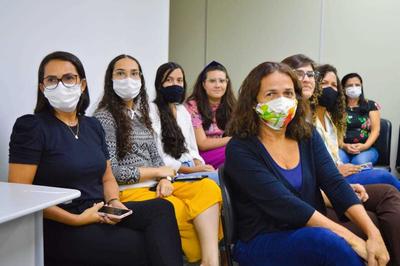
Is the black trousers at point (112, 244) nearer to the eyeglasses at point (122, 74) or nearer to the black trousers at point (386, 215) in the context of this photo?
the black trousers at point (386, 215)

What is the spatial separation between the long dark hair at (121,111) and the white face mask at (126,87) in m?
0.04

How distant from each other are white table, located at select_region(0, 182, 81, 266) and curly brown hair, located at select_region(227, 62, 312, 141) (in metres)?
0.73

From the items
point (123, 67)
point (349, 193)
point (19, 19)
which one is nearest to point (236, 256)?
point (349, 193)

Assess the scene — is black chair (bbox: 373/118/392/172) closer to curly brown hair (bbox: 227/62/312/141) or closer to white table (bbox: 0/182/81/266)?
curly brown hair (bbox: 227/62/312/141)

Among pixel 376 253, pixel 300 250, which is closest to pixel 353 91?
pixel 376 253

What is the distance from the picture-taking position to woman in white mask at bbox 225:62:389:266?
134 cm

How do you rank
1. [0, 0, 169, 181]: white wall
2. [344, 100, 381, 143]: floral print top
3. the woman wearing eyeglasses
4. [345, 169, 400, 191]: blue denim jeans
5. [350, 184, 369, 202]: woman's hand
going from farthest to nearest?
[344, 100, 381, 143]: floral print top, the woman wearing eyeglasses, [345, 169, 400, 191]: blue denim jeans, [0, 0, 169, 181]: white wall, [350, 184, 369, 202]: woman's hand

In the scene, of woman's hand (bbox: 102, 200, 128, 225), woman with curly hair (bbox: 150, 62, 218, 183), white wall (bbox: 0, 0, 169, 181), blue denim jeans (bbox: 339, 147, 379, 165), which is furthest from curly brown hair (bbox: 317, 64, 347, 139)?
woman's hand (bbox: 102, 200, 128, 225)

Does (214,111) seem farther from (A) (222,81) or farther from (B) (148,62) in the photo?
(B) (148,62)

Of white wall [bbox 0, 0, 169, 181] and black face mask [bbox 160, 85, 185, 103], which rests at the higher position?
white wall [bbox 0, 0, 169, 181]

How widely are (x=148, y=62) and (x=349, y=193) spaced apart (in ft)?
7.17

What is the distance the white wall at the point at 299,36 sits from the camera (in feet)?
12.9

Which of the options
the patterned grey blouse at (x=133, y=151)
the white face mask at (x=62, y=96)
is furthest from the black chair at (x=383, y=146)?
the white face mask at (x=62, y=96)

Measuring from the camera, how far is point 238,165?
1.52 m
